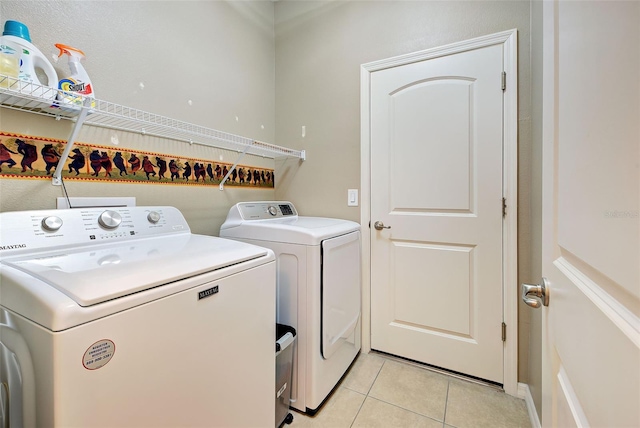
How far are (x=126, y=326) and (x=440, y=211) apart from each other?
5.70 feet

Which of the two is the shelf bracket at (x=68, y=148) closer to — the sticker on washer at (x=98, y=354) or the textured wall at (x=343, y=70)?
the sticker on washer at (x=98, y=354)

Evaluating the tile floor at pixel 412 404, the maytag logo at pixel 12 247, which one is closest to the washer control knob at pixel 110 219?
the maytag logo at pixel 12 247

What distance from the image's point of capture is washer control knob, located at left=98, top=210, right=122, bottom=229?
1101 mm

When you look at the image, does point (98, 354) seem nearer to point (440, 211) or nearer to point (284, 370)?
point (284, 370)

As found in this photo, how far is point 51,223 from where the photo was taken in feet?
3.19

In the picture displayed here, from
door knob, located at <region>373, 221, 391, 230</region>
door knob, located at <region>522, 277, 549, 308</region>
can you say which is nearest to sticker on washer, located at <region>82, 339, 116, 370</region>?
door knob, located at <region>522, 277, 549, 308</region>

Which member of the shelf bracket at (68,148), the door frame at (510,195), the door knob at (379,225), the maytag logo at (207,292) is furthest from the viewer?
the door knob at (379,225)

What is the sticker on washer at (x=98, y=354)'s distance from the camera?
58 cm

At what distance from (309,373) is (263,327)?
59cm

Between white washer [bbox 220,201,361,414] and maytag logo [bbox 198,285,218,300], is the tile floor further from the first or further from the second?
maytag logo [bbox 198,285,218,300]

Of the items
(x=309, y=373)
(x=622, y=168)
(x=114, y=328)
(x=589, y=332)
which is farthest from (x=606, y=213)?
(x=309, y=373)

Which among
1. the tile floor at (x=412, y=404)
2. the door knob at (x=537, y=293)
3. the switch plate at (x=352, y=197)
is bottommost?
the tile floor at (x=412, y=404)

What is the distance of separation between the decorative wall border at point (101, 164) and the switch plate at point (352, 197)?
0.88 m

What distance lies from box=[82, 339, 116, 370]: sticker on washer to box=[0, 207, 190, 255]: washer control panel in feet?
1.83
